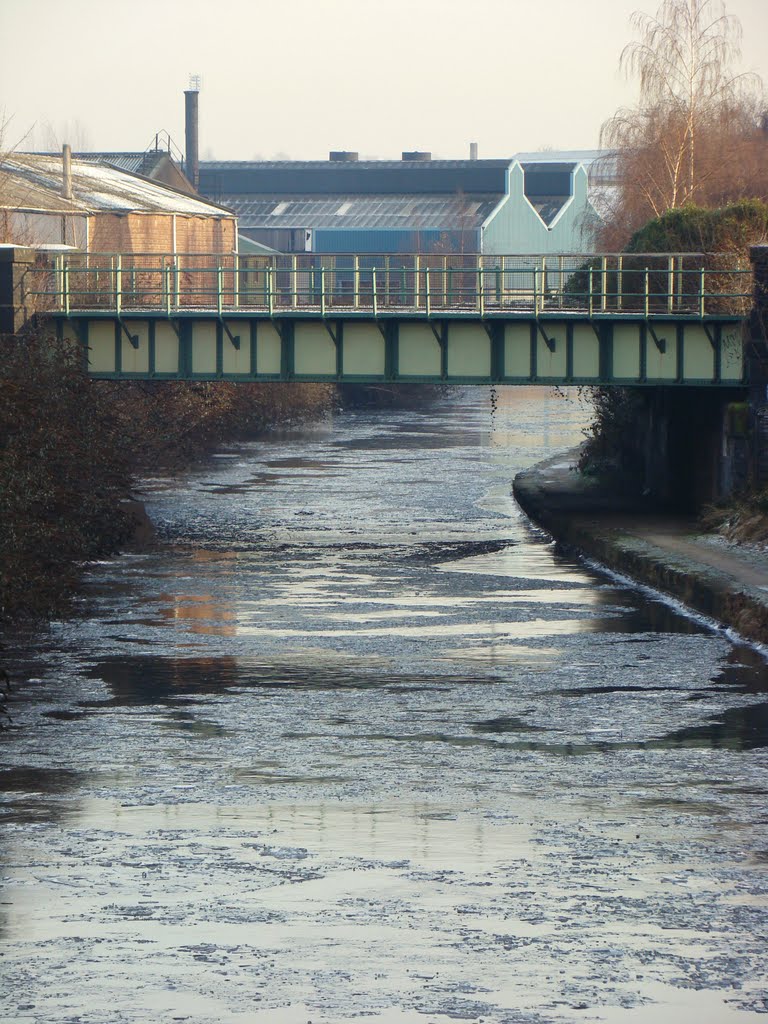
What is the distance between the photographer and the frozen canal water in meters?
12.6

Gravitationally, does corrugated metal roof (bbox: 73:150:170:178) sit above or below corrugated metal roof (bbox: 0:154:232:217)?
above

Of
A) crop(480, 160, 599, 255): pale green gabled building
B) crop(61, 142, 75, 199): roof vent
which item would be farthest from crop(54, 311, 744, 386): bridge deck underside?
crop(480, 160, 599, 255): pale green gabled building

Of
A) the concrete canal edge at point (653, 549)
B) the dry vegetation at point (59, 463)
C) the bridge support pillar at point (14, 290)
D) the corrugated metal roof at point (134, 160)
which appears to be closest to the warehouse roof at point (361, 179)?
the corrugated metal roof at point (134, 160)

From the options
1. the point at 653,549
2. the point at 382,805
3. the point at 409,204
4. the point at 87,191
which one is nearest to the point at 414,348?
the point at 653,549

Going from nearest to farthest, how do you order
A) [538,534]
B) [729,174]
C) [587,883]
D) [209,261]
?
[587,883]
[538,534]
[729,174]
[209,261]

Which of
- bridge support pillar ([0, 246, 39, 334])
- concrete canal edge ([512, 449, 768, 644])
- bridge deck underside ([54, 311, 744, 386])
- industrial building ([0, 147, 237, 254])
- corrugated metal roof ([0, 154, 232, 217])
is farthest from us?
corrugated metal roof ([0, 154, 232, 217])

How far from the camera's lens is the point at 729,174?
6438cm

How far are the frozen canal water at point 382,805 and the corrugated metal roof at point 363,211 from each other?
242ft

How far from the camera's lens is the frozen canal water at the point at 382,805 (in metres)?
12.6

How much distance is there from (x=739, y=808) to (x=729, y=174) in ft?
164

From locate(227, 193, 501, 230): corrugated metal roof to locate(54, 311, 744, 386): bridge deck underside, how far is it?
6435 cm

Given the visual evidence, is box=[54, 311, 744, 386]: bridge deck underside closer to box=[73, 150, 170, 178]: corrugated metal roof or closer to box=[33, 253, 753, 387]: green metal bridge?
box=[33, 253, 753, 387]: green metal bridge

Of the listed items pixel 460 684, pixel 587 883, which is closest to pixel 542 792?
pixel 587 883

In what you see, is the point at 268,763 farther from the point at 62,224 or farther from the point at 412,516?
the point at 62,224
